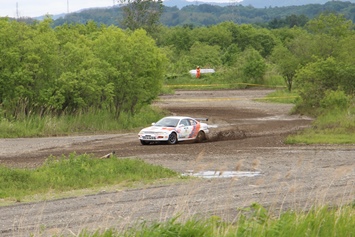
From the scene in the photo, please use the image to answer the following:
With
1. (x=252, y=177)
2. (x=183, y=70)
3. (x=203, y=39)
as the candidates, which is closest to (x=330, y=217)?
(x=252, y=177)

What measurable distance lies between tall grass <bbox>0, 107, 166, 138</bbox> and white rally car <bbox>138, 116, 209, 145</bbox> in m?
7.58

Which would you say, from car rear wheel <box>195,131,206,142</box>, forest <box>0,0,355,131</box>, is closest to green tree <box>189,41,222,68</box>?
forest <box>0,0,355,131</box>

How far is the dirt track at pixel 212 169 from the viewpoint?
1513 cm

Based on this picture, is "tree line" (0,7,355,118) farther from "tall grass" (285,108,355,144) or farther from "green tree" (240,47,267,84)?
"green tree" (240,47,267,84)

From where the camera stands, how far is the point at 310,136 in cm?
3997

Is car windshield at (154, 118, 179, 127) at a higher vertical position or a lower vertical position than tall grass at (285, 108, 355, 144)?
higher

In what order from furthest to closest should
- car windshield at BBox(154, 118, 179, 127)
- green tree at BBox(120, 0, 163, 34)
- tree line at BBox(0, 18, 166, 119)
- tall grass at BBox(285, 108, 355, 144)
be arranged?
1. green tree at BBox(120, 0, 163, 34)
2. tree line at BBox(0, 18, 166, 119)
3. car windshield at BBox(154, 118, 179, 127)
4. tall grass at BBox(285, 108, 355, 144)

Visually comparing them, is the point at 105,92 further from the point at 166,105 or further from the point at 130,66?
the point at 166,105

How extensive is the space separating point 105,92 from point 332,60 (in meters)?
15.2

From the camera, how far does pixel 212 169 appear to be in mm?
27984

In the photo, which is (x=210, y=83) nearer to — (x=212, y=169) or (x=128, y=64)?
(x=128, y=64)

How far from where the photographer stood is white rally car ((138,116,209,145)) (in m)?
37.8

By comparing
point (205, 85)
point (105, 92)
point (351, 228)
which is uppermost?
point (351, 228)

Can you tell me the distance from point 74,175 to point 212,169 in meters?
5.44
